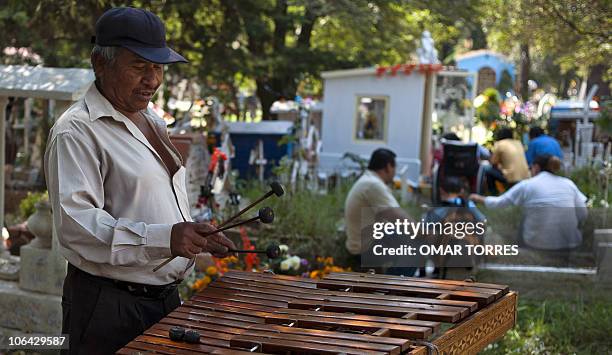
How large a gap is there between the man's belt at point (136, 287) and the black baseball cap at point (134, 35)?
742 millimetres

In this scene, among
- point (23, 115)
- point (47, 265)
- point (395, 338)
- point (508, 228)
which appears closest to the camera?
point (395, 338)

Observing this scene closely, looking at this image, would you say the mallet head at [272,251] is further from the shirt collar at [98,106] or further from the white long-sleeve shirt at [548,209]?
the white long-sleeve shirt at [548,209]

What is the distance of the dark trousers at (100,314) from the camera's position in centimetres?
290

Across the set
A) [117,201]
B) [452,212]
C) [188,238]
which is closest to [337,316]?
[188,238]

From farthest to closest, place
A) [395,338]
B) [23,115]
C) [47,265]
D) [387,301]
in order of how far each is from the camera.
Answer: [23,115], [47,265], [387,301], [395,338]

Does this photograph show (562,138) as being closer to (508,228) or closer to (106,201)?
(508,228)

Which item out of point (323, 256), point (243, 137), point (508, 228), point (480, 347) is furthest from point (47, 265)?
point (243, 137)

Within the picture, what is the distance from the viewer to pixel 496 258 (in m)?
7.05

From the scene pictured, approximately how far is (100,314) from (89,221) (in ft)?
1.30

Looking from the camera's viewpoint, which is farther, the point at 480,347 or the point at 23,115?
the point at 23,115

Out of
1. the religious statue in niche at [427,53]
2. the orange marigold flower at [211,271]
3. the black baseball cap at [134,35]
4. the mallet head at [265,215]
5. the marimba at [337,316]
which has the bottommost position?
the orange marigold flower at [211,271]

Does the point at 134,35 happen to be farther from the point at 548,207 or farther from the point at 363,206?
the point at 548,207

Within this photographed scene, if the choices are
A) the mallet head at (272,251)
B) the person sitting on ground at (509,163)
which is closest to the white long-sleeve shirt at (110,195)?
the mallet head at (272,251)

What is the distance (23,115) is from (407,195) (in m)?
6.02
